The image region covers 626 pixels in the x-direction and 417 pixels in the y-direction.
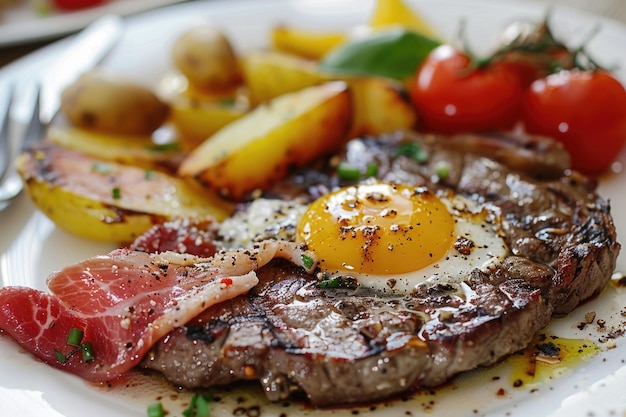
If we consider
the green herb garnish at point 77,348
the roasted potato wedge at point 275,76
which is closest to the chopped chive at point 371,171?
the roasted potato wedge at point 275,76

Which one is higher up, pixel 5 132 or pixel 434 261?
pixel 434 261

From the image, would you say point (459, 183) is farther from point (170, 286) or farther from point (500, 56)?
point (170, 286)

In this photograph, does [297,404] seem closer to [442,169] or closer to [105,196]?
[442,169]

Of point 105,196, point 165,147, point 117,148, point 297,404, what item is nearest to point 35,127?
point 117,148

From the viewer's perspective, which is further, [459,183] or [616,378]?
[459,183]

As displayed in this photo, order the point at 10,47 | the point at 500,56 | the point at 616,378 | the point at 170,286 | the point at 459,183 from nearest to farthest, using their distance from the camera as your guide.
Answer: the point at 616,378 → the point at 170,286 → the point at 459,183 → the point at 500,56 → the point at 10,47

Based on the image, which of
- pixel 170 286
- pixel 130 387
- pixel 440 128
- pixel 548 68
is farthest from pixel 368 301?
pixel 548 68
